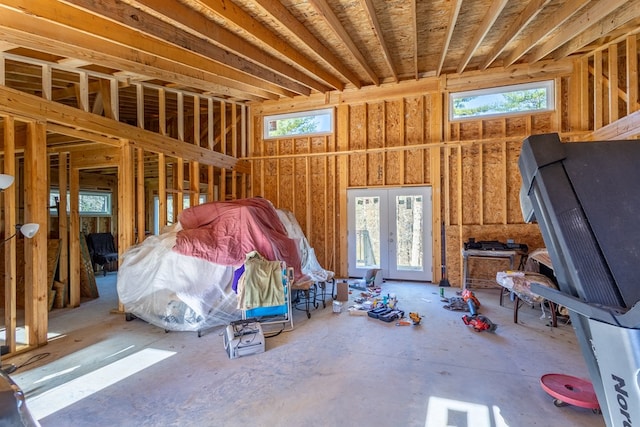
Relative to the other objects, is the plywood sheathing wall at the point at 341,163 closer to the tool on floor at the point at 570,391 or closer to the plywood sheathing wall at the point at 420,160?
the plywood sheathing wall at the point at 420,160

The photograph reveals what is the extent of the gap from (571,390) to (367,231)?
16.4 feet

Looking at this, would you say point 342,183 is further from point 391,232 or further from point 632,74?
point 632,74

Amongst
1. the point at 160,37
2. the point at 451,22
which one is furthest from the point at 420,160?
the point at 160,37

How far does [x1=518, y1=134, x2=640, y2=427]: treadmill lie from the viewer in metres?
0.91

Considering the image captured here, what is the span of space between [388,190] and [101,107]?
5531mm

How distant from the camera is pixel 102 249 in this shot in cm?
809

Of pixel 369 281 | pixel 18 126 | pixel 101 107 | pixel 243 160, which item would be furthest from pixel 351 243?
pixel 18 126

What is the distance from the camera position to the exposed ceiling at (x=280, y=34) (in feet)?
11.2

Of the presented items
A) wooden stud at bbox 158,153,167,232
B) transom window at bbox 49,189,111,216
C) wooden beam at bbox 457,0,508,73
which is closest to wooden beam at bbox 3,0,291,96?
wooden stud at bbox 158,153,167,232

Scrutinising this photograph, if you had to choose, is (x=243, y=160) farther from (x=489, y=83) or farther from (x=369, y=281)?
(x=489, y=83)

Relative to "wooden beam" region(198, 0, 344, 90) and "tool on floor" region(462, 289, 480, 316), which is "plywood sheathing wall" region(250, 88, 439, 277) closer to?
"wooden beam" region(198, 0, 344, 90)

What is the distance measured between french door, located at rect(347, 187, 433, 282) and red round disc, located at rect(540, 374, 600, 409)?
4201 millimetres

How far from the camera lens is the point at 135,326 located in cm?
427

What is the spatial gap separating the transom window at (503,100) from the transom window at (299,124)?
2.81 meters
